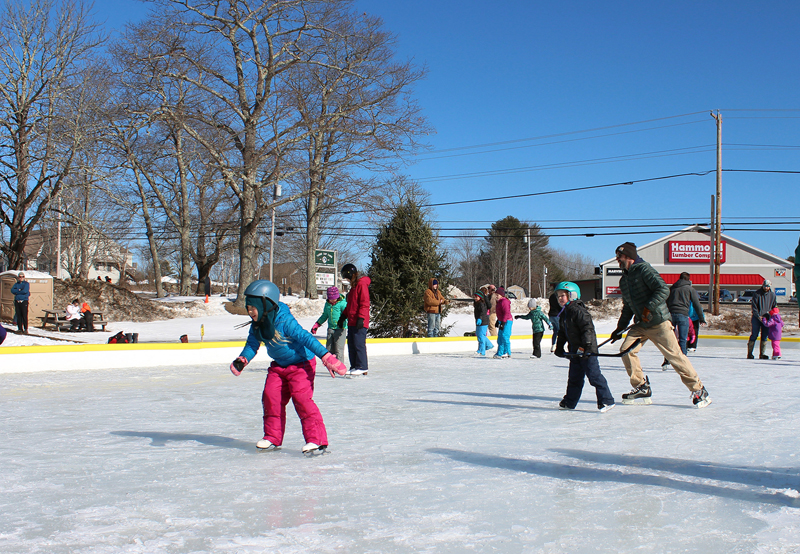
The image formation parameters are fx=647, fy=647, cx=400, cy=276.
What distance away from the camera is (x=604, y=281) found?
57.5 meters

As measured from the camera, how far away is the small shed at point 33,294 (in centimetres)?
2094

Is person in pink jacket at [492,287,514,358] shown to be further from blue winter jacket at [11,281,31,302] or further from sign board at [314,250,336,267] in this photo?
blue winter jacket at [11,281,31,302]

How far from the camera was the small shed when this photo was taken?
68.7 feet

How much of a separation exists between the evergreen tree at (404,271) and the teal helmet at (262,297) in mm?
11561

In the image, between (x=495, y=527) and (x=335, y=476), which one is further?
(x=335, y=476)

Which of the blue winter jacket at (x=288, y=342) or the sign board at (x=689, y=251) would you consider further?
the sign board at (x=689, y=251)

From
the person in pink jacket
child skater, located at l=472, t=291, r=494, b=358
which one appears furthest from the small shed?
the person in pink jacket

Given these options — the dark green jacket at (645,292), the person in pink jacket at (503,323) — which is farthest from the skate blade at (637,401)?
the person in pink jacket at (503,323)

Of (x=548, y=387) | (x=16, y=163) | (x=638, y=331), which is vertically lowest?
(x=548, y=387)

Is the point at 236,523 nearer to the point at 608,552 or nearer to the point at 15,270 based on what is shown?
the point at 608,552

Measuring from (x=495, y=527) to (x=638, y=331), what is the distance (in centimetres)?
386

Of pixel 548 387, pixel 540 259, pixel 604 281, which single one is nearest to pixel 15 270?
pixel 548 387

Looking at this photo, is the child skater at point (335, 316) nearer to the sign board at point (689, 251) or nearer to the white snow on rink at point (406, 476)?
the white snow on rink at point (406, 476)

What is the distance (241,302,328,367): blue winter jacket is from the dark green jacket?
3.15 m
